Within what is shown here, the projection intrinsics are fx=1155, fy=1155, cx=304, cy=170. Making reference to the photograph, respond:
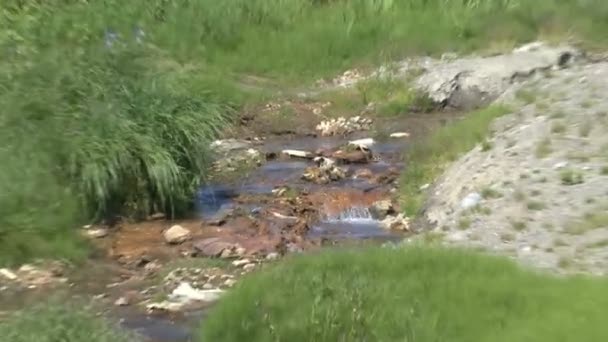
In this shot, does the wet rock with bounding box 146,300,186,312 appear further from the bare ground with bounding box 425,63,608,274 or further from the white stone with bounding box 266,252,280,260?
the bare ground with bounding box 425,63,608,274

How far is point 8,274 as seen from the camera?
839 cm

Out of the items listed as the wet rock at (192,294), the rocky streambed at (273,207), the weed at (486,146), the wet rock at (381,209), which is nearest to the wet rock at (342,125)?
the rocky streambed at (273,207)

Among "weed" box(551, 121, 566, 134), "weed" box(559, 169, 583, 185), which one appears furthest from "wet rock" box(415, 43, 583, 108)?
"weed" box(559, 169, 583, 185)

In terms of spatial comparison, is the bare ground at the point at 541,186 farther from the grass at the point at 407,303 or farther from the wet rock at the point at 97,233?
the wet rock at the point at 97,233

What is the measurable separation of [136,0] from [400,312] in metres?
11.8

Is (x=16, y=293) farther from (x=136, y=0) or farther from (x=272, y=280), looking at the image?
(x=136, y=0)

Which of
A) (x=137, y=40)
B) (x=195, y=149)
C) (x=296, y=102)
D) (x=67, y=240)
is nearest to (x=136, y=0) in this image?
(x=296, y=102)

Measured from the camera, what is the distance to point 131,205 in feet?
33.4

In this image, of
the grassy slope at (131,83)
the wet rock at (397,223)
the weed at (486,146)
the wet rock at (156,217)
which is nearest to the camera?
Result: the grassy slope at (131,83)

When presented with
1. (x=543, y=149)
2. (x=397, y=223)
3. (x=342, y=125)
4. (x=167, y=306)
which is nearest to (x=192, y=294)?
(x=167, y=306)

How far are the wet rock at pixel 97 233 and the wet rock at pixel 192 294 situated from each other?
5.44 ft

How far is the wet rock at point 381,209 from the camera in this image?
34.6 ft

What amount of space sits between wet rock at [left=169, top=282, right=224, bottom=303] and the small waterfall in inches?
100

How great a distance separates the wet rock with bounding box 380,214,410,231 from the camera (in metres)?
10.0
